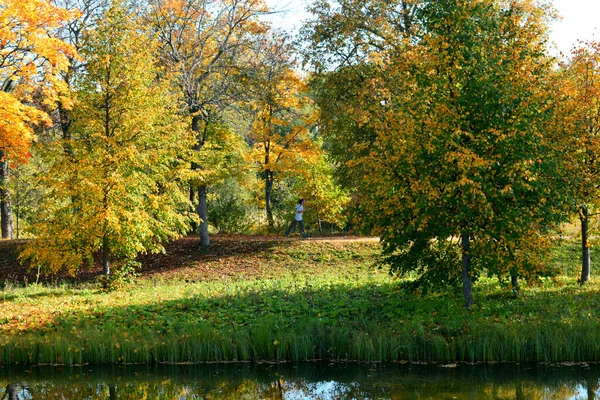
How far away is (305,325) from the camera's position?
11891 millimetres

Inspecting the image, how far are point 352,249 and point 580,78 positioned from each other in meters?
9.90

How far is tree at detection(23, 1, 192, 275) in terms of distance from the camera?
54.2 ft

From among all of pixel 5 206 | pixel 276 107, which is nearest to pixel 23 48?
pixel 276 107

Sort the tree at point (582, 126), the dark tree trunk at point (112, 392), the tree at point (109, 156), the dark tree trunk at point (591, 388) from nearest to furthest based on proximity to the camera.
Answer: the dark tree trunk at point (591, 388), the dark tree trunk at point (112, 392), the tree at point (582, 126), the tree at point (109, 156)

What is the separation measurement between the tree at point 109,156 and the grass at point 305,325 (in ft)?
5.13

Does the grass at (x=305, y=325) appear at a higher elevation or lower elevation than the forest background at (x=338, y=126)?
lower

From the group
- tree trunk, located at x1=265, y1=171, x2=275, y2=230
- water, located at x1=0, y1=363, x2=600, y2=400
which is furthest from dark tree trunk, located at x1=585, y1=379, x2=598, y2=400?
tree trunk, located at x1=265, y1=171, x2=275, y2=230

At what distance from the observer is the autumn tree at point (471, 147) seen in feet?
37.6

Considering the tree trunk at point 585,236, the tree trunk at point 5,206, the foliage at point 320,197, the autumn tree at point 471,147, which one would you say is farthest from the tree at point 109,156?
the foliage at point 320,197

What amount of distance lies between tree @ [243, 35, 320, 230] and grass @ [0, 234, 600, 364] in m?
9.80

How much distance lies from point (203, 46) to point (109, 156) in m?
7.94

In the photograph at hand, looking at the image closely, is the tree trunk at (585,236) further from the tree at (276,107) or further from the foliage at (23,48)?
the foliage at (23,48)

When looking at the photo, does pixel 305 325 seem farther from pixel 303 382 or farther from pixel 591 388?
pixel 591 388

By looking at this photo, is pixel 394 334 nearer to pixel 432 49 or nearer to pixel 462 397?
pixel 462 397
